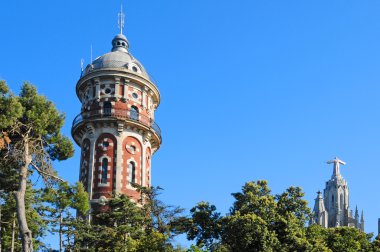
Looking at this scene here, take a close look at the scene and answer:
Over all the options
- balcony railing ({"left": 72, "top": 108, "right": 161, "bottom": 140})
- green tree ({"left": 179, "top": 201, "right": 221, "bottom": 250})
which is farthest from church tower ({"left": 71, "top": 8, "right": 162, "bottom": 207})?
green tree ({"left": 179, "top": 201, "right": 221, "bottom": 250})

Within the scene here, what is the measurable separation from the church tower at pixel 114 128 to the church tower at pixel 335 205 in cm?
7238

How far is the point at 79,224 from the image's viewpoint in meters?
39.9

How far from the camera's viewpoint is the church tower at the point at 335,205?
11712cm

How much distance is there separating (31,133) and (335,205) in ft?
332

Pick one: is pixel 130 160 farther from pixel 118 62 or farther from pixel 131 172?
pixel 118 62

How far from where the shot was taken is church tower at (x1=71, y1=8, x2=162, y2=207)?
48.8 metres

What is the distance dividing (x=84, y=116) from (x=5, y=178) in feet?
62.1

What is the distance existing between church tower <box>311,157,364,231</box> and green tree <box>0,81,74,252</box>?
300 feet

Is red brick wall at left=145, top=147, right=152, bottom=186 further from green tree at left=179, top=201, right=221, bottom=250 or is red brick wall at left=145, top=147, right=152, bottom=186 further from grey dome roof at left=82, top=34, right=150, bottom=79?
green tree at left=179, top=201, right=221, bottom=250

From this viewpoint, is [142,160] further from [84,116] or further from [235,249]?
[235,249]

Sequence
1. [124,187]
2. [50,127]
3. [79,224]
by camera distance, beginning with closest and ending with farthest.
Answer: [50,127] < [79,224] < [124,187]

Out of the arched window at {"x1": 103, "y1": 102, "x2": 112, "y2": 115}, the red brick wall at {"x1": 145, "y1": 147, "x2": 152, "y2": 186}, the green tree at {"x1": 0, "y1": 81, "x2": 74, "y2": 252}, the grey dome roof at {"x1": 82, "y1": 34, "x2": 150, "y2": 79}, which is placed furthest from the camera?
the grey dome roof at {"x1": 82, "y1": 34, "x2": 150, "y2": 79}

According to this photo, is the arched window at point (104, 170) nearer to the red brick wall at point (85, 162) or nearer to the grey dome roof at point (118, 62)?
the red brick wall at point (85, 162)

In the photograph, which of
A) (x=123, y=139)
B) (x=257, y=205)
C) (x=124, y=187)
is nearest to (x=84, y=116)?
(x=123, y=139)
